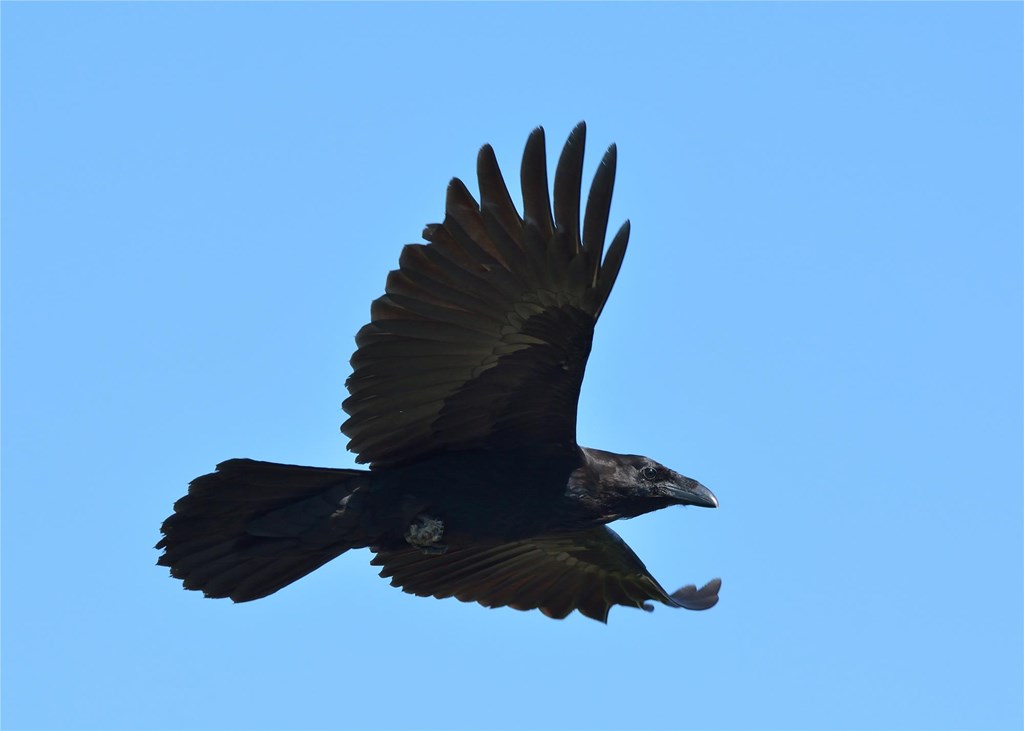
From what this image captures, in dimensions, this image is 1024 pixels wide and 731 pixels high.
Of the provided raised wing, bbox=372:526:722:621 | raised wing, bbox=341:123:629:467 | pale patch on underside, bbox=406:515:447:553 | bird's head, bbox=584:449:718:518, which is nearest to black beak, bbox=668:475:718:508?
bird's head, bbox=584:449:718:518

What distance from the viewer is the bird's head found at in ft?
36.7

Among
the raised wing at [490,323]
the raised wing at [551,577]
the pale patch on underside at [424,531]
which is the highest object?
the raised wing at [490,323]

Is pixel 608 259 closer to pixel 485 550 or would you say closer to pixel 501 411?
pixel 501 411

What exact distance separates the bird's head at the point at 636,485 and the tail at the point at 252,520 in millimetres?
1579

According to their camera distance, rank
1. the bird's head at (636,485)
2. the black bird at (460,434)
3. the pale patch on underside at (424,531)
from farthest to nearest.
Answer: the bird's head at (636,485), the pale patch on underside at (424,531), the black bird at (460,434)

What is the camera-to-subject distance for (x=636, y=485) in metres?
11.3

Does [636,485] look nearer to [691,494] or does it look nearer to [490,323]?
[691,494]

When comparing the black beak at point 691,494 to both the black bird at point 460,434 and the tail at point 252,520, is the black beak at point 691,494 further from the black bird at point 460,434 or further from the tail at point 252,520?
the tail at point 252,520

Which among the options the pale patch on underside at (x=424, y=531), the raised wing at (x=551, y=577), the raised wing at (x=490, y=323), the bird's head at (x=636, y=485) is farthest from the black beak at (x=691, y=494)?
the pale patch on underside at (x=424, y=531)

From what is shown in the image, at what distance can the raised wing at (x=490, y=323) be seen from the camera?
1010 centimetres

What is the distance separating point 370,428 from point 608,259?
1.99 metres

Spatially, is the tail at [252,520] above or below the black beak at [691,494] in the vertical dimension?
below

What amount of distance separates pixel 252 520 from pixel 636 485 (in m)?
2.58

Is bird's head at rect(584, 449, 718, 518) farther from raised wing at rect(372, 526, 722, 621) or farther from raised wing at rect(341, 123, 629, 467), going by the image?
raised wing at rect(372, 526, 722, 621)
